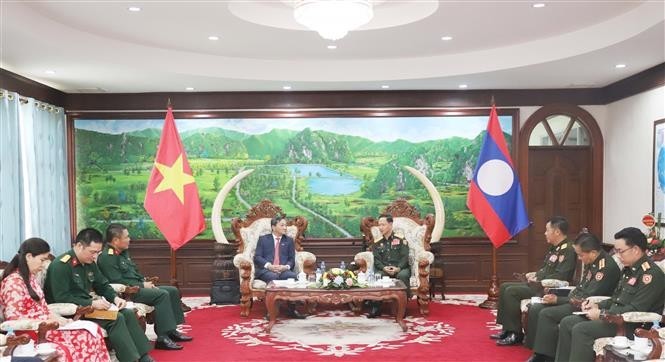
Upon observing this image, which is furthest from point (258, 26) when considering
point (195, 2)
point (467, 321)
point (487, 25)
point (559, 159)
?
point (559, 159)

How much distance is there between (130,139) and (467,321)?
5495 millimetres

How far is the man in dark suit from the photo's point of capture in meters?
7.58

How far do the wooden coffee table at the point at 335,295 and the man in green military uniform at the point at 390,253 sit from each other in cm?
86

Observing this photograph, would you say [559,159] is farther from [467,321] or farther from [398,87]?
[467,321]

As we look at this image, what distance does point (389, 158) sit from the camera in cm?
928

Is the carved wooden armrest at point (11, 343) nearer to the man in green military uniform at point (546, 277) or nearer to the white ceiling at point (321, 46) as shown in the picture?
the white ceiling at point (321, 46)

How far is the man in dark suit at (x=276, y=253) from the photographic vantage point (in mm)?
7582

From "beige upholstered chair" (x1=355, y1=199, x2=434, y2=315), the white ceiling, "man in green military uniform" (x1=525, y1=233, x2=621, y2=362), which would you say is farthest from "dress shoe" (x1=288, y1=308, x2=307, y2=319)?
the white ceiling

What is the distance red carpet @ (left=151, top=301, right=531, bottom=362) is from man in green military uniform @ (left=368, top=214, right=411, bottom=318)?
1.87ft

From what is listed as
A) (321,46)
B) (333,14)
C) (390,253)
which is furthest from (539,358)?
(321,46)

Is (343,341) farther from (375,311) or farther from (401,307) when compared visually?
(375,311)

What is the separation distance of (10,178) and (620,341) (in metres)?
6.35

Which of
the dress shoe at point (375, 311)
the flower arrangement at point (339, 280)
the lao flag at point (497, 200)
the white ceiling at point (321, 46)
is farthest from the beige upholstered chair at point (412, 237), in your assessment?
the white ceiling at point (321, 46)

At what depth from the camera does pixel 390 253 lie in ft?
25.3
